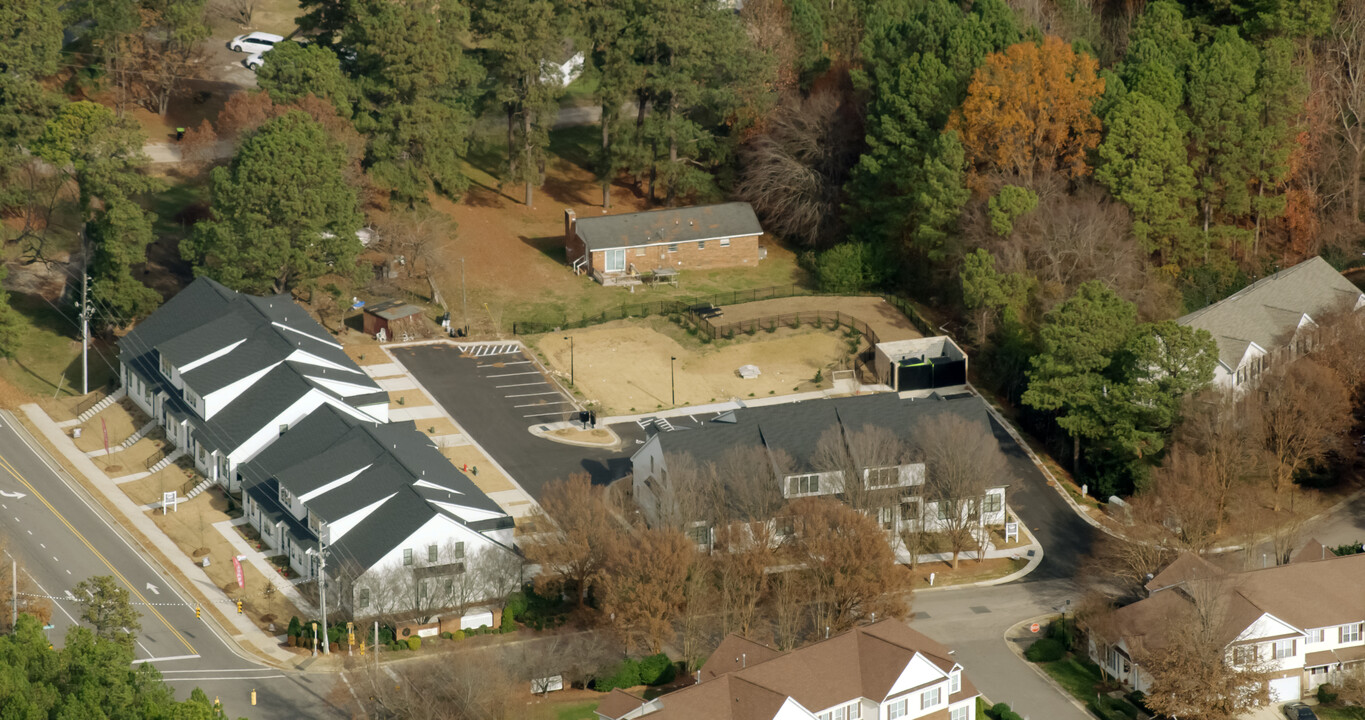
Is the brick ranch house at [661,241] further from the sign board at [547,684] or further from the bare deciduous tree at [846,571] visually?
the sign board at [547,684]

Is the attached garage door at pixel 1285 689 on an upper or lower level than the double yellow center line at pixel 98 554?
lower

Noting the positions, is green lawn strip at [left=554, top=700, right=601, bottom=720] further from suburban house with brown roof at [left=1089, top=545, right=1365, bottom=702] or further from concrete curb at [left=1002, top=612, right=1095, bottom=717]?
suburban house with brown roof at [left=1089, top=545, right=1365, bottom=702]

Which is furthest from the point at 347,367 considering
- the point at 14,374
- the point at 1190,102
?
the point at 1190,102

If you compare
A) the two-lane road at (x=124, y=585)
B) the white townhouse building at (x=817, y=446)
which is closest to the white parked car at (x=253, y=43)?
the two-lane road at (x=124, y=585)

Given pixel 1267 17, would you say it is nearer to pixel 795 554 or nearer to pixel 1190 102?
pixel 1190 102

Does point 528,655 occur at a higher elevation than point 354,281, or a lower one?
lower

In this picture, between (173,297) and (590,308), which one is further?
(590,308)

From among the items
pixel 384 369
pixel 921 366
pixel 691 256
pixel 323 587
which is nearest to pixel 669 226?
pixel 691 256
